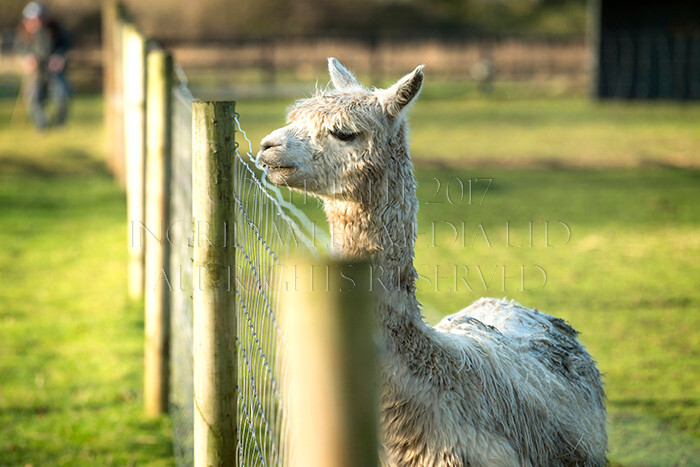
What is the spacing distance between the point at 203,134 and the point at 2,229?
7829mm

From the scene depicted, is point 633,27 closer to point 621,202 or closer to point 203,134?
point 621,202

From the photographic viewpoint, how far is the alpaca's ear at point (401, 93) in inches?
108

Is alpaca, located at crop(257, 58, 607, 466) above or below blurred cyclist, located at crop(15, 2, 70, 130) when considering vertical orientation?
below

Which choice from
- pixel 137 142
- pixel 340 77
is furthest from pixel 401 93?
pixel 137 142

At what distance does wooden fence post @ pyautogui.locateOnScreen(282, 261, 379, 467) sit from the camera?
136cm

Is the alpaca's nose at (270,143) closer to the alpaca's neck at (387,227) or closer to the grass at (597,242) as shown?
the alpaca's neck at (387,227)

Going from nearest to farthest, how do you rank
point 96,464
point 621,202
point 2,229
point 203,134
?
1. point 203,134
2. point 96,464
3. point 2,229
4. point 621,202

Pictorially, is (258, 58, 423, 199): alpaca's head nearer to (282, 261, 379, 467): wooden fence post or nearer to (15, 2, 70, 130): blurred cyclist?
(282, 261, 379, 467): wooden fence post

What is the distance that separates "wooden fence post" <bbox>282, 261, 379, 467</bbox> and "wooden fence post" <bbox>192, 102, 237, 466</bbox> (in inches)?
40.1

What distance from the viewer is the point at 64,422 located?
4.75 meters

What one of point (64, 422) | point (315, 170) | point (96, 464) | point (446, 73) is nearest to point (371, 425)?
point (315, 170)

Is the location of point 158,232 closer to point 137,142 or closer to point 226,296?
point 137,142

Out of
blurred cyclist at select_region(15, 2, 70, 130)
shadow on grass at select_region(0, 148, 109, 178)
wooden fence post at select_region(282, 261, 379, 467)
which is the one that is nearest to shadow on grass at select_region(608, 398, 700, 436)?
wooden fence post at select_region(282, 261, 379, 467)

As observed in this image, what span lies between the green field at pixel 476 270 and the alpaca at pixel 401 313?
1.50 metres
